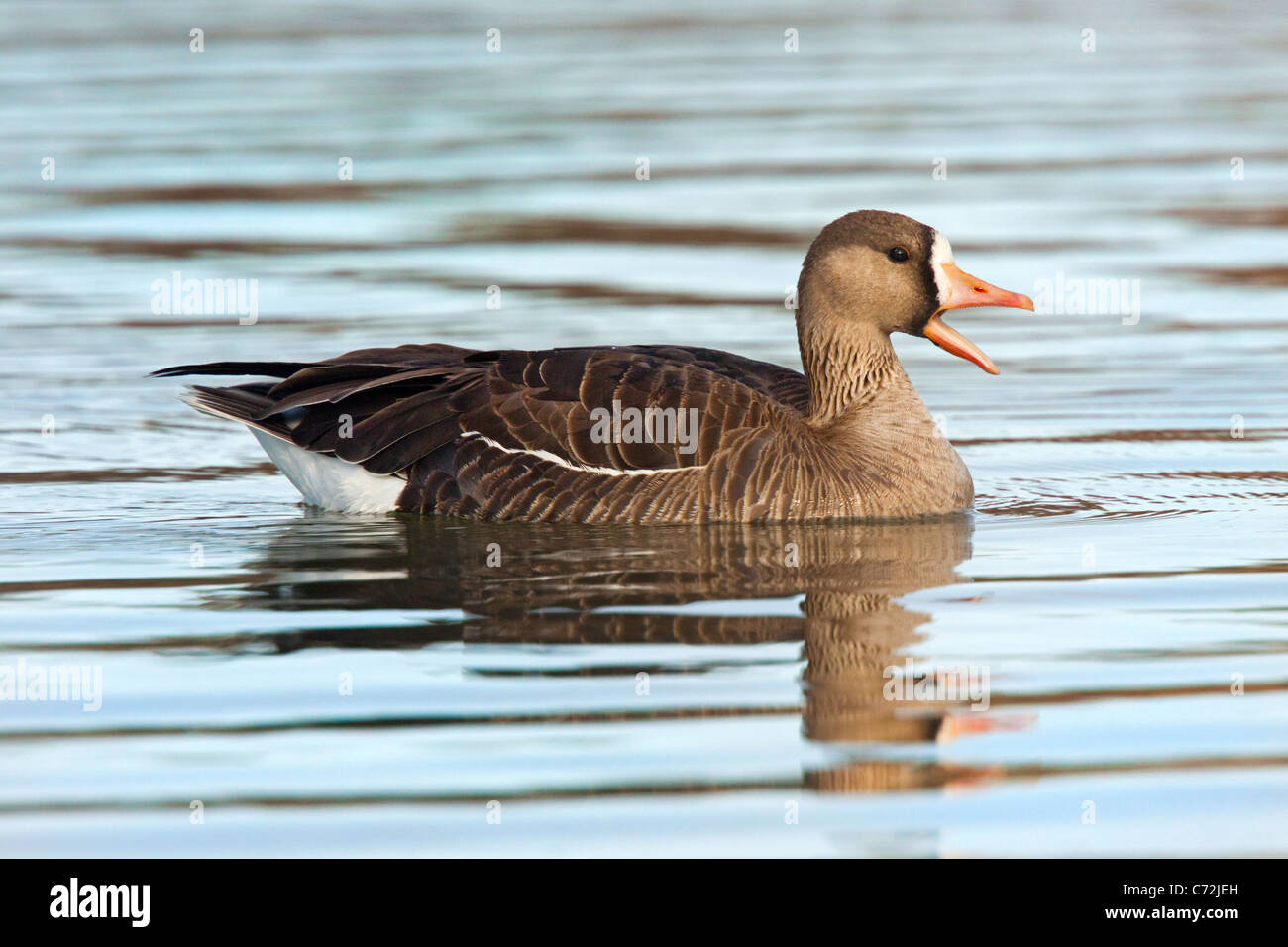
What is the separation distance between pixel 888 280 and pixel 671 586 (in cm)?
274

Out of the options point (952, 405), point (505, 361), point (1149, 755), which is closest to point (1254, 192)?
point (952, 405)

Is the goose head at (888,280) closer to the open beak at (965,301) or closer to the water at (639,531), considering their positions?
the open beak at (965,301)

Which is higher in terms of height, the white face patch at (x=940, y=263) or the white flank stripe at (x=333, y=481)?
the white face patch at (x=940, y=263)

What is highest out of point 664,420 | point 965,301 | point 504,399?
point 965,301

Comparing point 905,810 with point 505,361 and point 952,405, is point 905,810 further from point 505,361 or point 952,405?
point 952,405

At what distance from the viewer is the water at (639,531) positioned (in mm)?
7191

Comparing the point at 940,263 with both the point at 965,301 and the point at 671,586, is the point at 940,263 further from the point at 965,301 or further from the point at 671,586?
the point at 671,586

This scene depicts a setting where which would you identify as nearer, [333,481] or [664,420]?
[664,420]

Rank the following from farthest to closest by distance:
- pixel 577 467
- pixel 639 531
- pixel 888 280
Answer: pixel 888 280
pixel 577 467
pixel 639 531

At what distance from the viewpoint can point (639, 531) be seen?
1148 cm

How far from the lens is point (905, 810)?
23.1 ft

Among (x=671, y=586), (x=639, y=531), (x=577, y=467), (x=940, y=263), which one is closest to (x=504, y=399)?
(x=577, y=467)

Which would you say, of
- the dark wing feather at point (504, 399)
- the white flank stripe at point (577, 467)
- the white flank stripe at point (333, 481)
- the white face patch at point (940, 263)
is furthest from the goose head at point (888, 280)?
the white flank stripe at point (333, 481)

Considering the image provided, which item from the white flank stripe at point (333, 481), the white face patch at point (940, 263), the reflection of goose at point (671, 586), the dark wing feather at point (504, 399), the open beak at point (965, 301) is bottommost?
the reflection of goose at point (671, 586)
